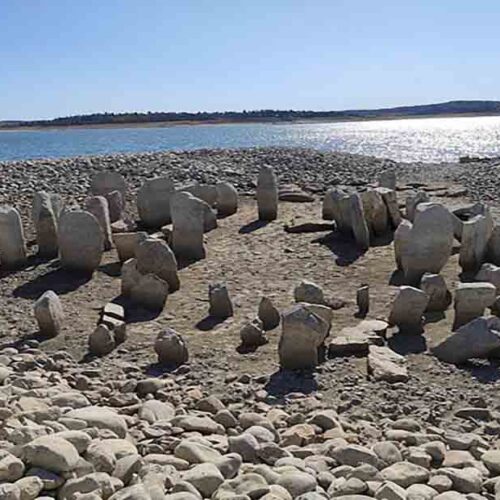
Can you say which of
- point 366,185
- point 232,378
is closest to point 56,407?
point 232,378

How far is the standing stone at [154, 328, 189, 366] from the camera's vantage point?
22.9 ft

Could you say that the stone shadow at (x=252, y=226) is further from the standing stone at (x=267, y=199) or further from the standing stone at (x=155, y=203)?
the standing stone at (x=155, y=203)

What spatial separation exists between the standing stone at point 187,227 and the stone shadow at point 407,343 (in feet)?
13.7

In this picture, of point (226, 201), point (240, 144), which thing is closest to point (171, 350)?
point (226, 201)

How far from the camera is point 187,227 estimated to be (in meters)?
10.9

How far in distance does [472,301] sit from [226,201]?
720 cm

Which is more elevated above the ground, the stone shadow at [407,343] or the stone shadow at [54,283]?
the stone shadow at [54,283]

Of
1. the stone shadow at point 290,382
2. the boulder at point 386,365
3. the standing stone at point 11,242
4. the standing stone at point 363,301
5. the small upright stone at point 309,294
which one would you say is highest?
the standing stone at point 11,242

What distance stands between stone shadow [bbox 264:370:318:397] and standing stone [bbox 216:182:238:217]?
25.1ft

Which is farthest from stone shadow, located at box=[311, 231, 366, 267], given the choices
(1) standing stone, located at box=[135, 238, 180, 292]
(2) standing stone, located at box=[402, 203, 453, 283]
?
(1) standing stone, located at box=[135, 238, 180, 292]

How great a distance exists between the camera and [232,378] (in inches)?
259

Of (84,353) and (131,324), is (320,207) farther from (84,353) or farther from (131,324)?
(84,353)

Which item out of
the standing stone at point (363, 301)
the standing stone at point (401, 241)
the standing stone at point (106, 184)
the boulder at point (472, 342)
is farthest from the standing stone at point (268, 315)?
the standing stone at point (106, 184)

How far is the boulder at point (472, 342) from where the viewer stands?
680 centimetres
